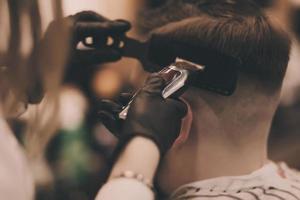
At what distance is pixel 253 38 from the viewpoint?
3.83ft

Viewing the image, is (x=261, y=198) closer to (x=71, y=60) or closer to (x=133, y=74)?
(x=133, y=74)

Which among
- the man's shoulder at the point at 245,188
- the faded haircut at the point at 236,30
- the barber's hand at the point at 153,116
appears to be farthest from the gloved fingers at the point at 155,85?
the man's shoulder at the point at 245,188

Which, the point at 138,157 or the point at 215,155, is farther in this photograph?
the point at 215,155

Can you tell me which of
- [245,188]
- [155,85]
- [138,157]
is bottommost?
[245,188]

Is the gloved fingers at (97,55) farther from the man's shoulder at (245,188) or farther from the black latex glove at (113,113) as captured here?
the man's shoulder at (245,188)

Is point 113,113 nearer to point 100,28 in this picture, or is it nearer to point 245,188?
point 100,28

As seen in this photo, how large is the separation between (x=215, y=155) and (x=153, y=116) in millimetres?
208

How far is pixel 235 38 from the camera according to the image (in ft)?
3.81

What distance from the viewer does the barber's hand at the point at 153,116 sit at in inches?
41.6

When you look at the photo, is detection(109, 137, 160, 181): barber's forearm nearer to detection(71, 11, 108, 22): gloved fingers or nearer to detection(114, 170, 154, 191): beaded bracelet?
detection(114, 170, 154, 191): beaded bracelet

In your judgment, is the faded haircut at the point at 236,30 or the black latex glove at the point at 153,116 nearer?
the black latex glove at the point at 153,116

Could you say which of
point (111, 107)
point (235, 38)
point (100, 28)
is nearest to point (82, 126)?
point (111, 107)

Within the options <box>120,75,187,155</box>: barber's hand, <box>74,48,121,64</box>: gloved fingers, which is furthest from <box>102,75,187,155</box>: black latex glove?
<box>74,48,121,64</box>: gloved fingers

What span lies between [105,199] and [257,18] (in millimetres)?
473
